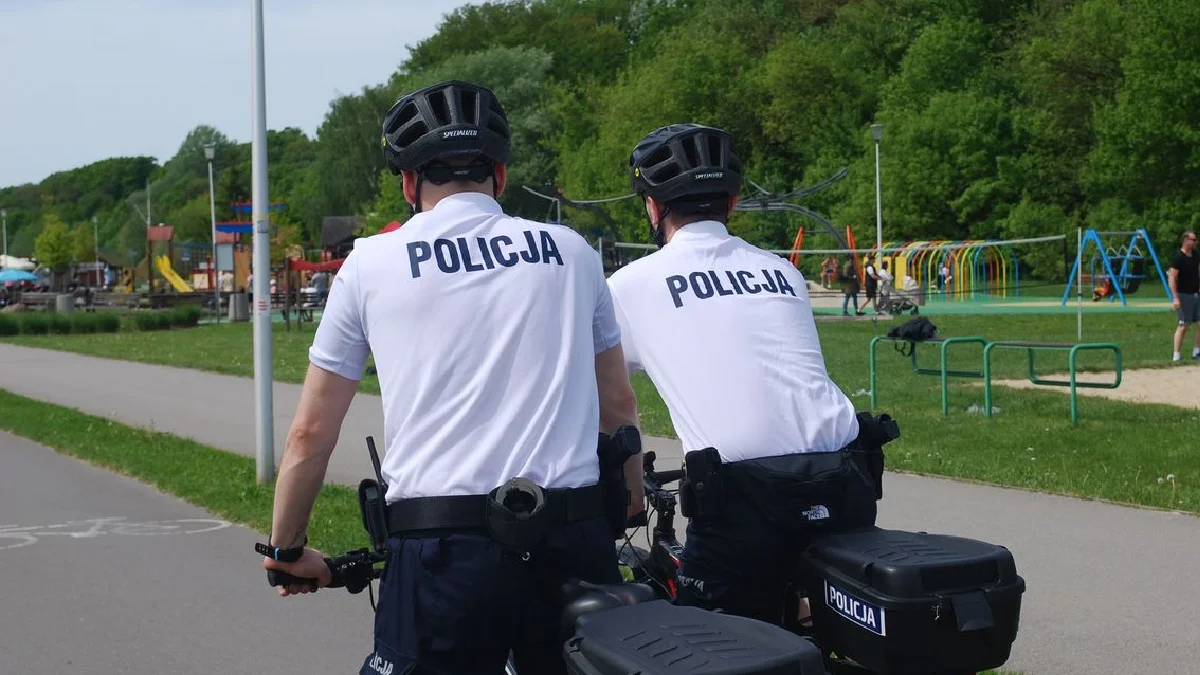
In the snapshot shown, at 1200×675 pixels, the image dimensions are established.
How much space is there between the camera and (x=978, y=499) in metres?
9.63

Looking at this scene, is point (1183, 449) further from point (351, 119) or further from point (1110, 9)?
point (351, 119)

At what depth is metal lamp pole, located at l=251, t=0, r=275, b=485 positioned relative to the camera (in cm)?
1106

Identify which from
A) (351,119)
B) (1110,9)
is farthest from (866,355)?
(351,119)

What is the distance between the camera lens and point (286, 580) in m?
3.20

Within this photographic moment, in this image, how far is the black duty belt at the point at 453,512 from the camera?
9.55 feet

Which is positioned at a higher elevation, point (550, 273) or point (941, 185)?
point (941, 185)

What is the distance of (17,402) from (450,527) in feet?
59.5

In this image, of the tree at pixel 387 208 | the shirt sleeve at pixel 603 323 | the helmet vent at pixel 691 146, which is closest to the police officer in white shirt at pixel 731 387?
the helmet vent at pixel 691 146

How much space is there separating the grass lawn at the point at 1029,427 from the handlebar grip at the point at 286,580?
7215 millimetres

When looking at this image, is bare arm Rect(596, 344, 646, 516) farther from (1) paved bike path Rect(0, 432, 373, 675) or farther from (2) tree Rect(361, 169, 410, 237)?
(2) tree Rect(361, 169, 410, 237)

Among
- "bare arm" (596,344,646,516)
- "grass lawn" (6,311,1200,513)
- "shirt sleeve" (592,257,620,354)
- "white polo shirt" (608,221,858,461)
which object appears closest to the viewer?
"shirt sleeve" (592,257,620,354)

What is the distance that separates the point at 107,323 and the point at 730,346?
4189 cm

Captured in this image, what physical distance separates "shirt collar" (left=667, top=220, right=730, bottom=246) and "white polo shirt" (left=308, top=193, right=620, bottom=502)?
102 cm

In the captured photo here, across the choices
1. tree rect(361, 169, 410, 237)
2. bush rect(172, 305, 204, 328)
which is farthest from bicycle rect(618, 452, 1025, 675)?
tree rect(361, 169, 410, 237)
